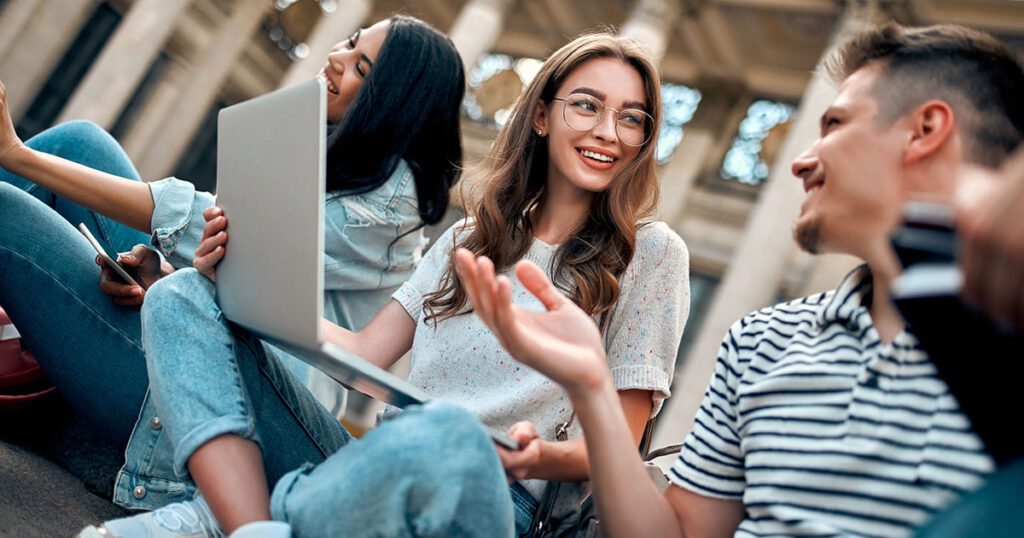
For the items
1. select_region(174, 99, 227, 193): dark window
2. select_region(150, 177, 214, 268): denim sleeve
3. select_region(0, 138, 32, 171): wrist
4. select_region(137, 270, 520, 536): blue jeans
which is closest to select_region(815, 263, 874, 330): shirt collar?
select_region(137, 270, 520, 536): blue jeans

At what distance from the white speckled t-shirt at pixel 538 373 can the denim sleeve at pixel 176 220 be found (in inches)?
31.8

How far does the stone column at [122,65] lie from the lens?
1125cm

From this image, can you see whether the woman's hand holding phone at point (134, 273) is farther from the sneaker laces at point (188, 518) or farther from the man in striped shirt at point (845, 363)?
the man in striped shirt at point (845, 363)

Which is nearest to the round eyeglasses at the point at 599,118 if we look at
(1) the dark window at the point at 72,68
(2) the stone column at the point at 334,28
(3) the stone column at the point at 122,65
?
(2) the stone column at the point at 334,28

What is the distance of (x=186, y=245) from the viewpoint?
244cm

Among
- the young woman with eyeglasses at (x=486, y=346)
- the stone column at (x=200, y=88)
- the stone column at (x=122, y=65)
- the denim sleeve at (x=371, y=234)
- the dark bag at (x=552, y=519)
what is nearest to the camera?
the young woman with eyeglasses at (x=486, y=346)

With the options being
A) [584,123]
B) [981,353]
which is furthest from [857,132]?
[584,123]

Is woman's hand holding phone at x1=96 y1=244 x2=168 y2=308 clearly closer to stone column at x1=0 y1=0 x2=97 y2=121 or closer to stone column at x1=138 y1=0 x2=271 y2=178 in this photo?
stone column at x1=0 y1=0 x2=97 y2=121

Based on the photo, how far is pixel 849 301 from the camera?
133cm

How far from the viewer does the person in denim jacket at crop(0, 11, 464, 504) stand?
79.7 inches

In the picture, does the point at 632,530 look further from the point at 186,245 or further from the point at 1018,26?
the point at 1018,26

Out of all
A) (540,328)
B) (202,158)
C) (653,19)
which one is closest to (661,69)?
(653,19)

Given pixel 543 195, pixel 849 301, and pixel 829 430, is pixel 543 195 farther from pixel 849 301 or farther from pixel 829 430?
pixel 829 430

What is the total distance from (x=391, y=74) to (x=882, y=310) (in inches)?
72.8
